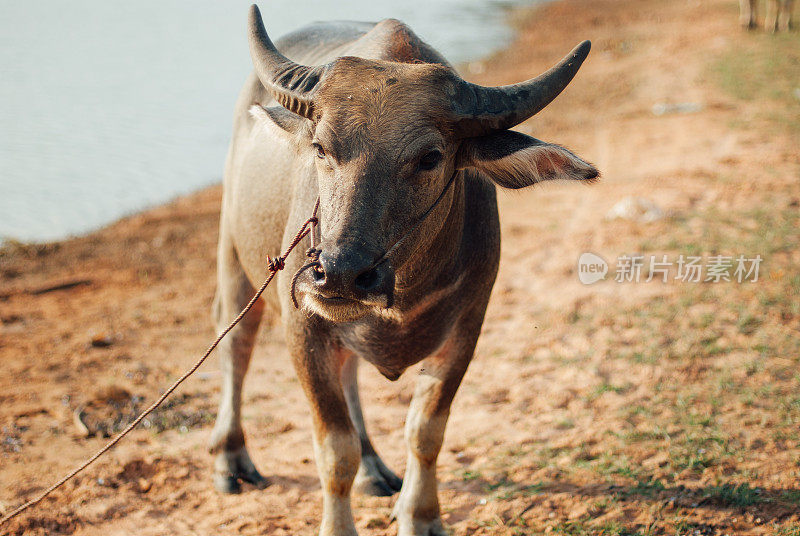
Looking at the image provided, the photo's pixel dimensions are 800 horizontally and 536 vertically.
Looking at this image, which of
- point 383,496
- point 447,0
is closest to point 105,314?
point 383,496

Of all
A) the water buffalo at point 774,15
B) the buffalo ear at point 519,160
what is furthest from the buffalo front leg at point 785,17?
the buffalo ear at point 519,160

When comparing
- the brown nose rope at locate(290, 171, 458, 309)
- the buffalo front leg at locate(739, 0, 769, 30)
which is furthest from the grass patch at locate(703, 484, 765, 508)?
the buffalo front leg at locate(739, 0, 769, 30)

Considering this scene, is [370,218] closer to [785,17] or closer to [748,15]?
[748,15]

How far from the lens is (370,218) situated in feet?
7.72

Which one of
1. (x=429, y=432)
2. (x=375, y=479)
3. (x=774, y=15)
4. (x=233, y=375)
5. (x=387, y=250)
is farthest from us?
(x=774, y=15)

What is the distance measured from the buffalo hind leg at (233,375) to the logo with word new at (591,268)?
2858mm

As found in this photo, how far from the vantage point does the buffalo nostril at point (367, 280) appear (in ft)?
7.47

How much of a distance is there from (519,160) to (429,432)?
52.9 inches

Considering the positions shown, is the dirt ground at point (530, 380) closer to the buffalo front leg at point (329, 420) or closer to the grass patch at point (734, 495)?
the grass patch at point (734, 495)

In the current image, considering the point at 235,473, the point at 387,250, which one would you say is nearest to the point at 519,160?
the point at 387,250

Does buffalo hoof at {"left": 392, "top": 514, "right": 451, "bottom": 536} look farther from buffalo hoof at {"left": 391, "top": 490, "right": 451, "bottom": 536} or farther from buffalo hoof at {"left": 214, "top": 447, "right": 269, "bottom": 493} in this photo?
buffalo hoof at {"left": 214, "top": 447, "right": 269, "bottom": 493}

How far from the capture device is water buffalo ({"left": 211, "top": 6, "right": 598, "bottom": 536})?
2.42m

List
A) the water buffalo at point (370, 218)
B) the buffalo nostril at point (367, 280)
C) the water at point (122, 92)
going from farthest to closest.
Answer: the water at point (122, 92), the water buffalo at point (370, 218), the buffalo nostril at point (367, 280)

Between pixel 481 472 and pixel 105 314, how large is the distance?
12.2 ft
